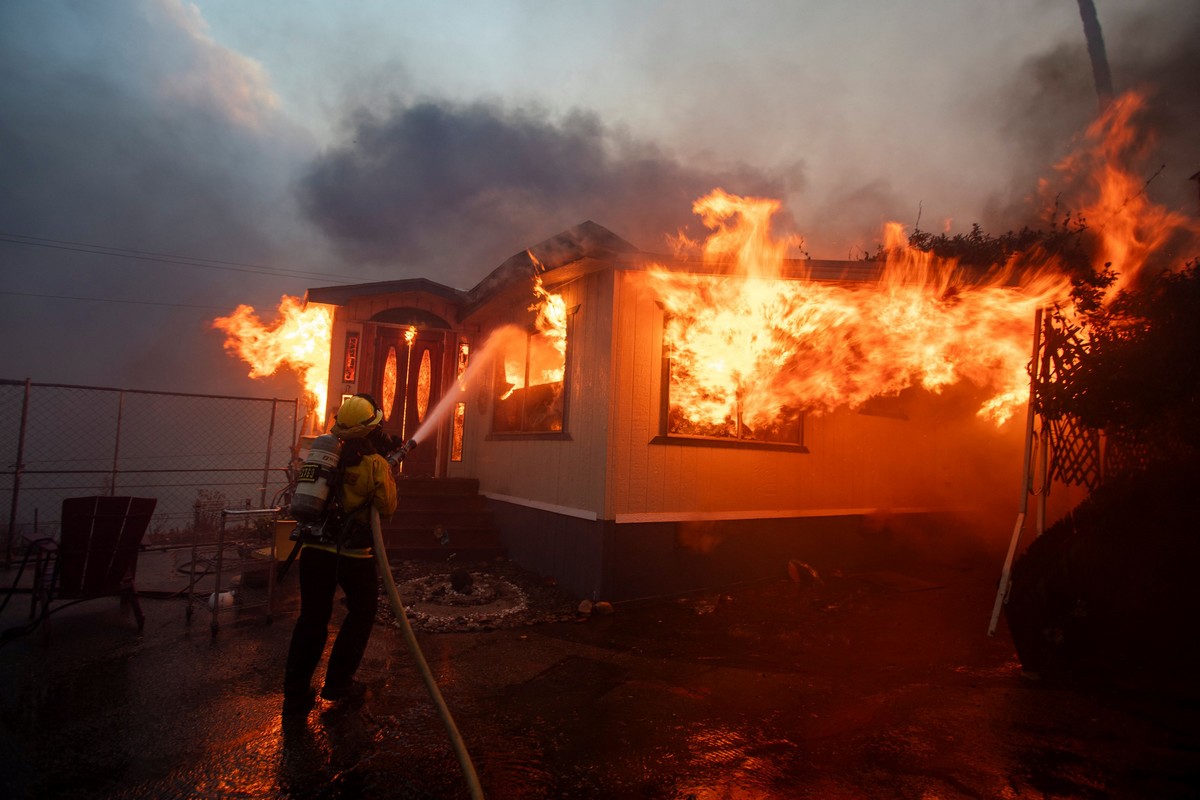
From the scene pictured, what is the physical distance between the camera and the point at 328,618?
4.16 m

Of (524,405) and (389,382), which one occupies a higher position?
(389,382)

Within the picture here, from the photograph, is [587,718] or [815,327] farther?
[815,327]

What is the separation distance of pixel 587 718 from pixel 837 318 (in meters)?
5.99

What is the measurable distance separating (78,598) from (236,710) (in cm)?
254

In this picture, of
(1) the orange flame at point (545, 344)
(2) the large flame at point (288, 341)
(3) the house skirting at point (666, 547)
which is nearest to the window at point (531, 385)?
(1) the orange flame at point (545, 344)

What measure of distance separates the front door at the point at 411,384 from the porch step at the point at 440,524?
5.24ft

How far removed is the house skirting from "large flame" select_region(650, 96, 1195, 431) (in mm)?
1494

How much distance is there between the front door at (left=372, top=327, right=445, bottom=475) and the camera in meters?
11.2

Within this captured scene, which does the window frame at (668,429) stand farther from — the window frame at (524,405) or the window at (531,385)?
the window at (531,385)

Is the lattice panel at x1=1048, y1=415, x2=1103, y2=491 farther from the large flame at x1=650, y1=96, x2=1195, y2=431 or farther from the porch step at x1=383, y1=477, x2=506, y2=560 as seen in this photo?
the porch step at x1=383, y1=477, x2=506, y2=560

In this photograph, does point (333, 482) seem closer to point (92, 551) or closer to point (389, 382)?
point (92, 551)

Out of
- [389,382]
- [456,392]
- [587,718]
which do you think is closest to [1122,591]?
[587,718]

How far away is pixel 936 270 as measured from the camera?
21.7 feet

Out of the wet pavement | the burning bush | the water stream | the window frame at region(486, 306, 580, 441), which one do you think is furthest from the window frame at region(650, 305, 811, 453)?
the water stream
